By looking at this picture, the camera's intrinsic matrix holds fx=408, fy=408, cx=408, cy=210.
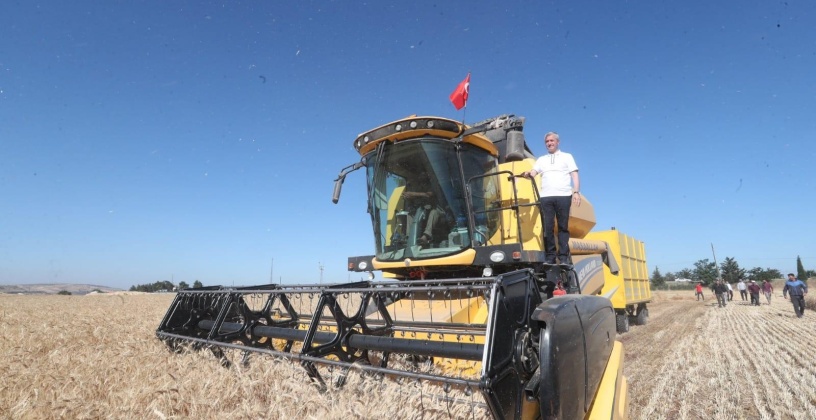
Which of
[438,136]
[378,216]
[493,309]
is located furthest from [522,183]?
[493,309]

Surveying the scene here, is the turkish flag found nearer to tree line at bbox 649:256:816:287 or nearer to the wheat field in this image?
the wheat field

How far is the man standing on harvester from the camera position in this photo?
3.71 m

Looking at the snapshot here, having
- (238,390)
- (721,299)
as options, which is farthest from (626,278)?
(721,299)

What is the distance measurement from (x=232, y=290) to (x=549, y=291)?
2.67 metres

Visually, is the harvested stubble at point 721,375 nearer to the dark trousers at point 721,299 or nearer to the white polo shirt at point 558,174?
the white polo shirt at point 558,174

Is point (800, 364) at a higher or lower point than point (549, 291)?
lower

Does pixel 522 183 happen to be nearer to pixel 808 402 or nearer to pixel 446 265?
pixel 446 265

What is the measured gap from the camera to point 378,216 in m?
4.37

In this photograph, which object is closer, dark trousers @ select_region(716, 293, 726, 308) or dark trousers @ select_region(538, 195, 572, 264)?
dark trousers @ select_region(538, 195, 572, 264)

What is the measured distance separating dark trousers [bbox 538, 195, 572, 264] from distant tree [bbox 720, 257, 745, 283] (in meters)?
65.2

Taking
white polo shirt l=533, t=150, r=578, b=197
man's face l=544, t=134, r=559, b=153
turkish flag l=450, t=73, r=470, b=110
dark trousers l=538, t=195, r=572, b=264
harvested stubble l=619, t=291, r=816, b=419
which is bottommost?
harvested stubble l=619, t=291, r=816, b=419

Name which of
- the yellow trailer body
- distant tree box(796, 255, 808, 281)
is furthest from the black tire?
distant tree box(796, 255, 808, 281)

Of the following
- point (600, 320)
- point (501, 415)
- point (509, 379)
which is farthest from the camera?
point (600, 320)

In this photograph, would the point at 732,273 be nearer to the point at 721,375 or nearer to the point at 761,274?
the point at 761,274
